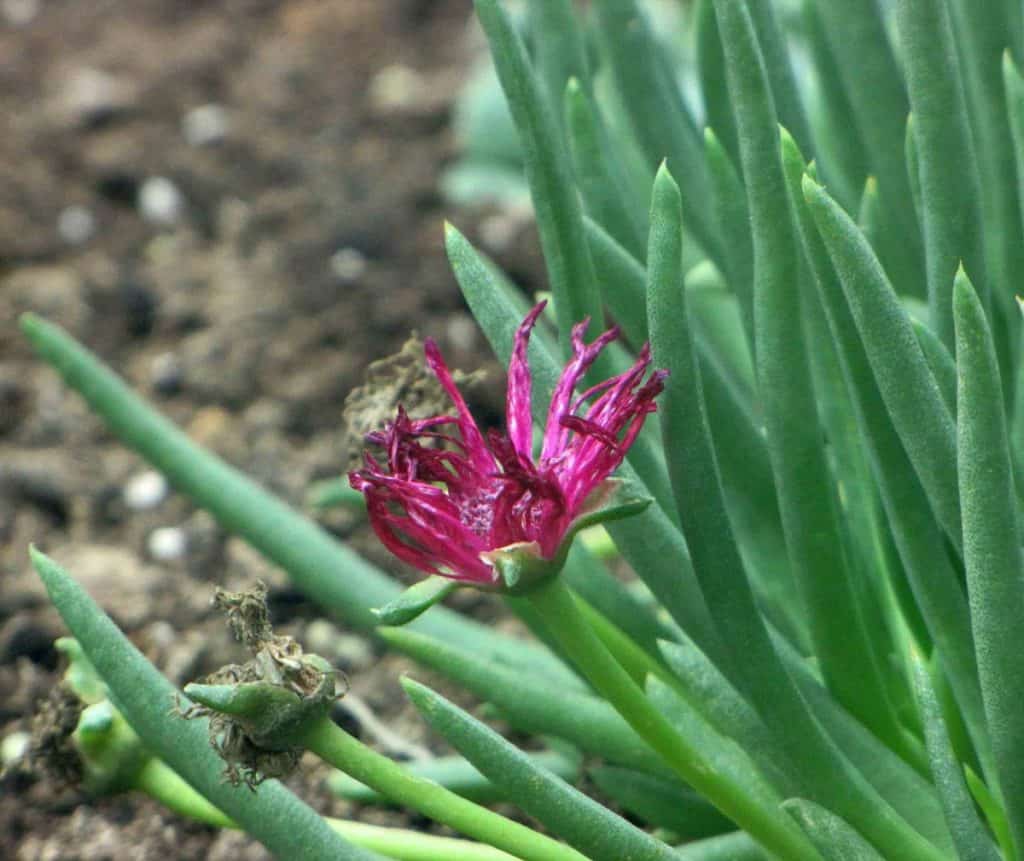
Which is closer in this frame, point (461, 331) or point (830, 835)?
point (830, 835)

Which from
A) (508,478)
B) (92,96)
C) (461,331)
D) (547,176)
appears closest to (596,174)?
(547,176)

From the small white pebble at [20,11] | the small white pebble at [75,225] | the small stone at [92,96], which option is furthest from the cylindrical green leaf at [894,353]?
the small white pebble at [20,11]

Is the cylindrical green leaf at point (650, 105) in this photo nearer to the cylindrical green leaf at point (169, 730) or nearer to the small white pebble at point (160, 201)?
the cylindrical green leaf at point (169, 730)

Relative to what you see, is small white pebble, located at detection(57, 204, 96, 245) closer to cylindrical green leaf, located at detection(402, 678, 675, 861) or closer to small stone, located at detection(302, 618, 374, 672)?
small stone, located at detection(302, 618, 374, 672)

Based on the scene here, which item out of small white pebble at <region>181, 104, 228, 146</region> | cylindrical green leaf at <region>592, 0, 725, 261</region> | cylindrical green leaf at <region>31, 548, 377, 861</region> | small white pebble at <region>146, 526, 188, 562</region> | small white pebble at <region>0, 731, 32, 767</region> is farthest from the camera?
small white pebble at <region>181, 104, 228, 146</region>

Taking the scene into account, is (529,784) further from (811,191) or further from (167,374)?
(167,374)

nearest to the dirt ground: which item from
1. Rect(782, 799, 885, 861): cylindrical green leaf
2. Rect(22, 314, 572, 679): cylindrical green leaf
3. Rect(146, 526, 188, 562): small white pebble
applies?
Rect(146, 526, 188, 562): small white pebble
